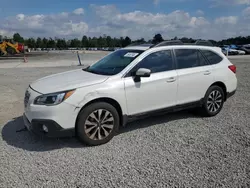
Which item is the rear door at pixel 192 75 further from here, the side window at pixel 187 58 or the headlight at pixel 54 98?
the headlight at pixel 54 98

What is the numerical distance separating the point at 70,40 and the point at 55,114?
124m

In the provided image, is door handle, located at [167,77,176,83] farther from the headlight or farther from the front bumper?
the front bumper

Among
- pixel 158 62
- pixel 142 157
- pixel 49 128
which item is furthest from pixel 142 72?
pixel 49 128

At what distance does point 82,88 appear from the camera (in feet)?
11.6

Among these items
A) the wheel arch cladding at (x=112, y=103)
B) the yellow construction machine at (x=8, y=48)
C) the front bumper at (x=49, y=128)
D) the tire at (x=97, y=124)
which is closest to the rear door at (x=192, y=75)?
the wheel arch cladding at (x=112, y=103)

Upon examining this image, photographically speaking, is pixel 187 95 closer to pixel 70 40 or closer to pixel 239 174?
pixel 239 174

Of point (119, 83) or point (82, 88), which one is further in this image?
point (119, 83)

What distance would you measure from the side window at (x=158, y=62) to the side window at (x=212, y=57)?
1.03 meters

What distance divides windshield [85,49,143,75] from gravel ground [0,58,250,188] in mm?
1206

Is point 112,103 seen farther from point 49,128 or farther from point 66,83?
point 49,128

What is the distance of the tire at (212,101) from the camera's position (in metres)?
4.86

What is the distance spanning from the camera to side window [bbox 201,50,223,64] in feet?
16.3

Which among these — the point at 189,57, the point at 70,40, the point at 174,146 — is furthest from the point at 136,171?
the point at 70,40

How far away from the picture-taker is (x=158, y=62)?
14.1 feet
